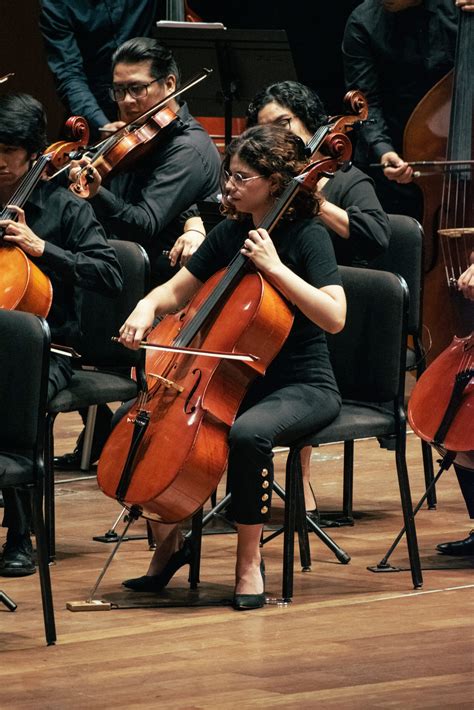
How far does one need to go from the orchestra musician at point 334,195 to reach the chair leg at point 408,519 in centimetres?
54

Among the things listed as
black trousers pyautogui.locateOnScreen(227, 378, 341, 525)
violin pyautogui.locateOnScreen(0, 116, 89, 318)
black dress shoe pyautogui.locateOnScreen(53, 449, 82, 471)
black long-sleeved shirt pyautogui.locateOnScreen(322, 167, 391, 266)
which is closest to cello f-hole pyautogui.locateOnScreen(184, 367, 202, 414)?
black trousers pyautogui.locateOnScreen(227, 378, 341, 525)

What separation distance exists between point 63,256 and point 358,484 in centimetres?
128

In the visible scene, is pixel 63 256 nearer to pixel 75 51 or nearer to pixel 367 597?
pixel 367 597

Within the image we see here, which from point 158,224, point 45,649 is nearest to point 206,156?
point 158,224

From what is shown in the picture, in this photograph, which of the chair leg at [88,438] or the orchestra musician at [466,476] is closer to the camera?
the orchestra musician at [466,476]

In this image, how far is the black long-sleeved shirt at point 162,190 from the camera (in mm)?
3920

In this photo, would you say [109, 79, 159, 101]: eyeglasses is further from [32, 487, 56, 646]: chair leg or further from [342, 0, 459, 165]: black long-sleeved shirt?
[32, 487, 56, 646]: chair leg

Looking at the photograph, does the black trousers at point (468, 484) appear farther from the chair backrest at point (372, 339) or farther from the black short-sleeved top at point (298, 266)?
the black short-sleeved top at point (298, 266)

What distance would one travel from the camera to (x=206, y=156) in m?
4.07

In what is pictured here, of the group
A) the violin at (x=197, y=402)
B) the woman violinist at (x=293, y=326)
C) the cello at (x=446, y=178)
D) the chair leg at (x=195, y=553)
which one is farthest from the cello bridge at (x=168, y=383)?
the cello at (x=446, y=178)

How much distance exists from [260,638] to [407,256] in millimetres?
1473

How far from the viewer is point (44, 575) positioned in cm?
280

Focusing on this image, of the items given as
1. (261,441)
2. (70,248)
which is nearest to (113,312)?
(70,248)

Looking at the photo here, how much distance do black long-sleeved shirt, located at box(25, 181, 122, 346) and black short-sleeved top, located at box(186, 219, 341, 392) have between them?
0.33 m
